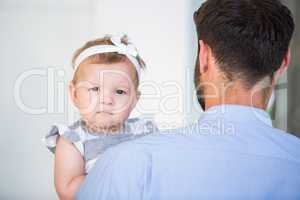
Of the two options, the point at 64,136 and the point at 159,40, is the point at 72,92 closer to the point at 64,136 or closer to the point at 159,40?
the point at 64,136

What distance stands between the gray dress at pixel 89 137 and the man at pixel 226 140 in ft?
1.54

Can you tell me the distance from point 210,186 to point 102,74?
0.62 m

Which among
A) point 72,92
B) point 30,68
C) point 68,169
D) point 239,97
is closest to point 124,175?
point 239,97

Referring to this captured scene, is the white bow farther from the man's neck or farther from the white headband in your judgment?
the man's neck

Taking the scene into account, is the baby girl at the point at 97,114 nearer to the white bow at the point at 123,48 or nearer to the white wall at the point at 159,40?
the white bow at the point at 123,48

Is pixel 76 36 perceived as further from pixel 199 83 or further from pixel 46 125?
pixel 199 83

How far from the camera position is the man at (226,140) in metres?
0.56

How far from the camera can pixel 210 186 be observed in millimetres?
574

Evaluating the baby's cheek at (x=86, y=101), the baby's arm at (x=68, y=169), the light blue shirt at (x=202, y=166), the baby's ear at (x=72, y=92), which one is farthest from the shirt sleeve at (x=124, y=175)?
the baby's ear at (x=72, y=92)

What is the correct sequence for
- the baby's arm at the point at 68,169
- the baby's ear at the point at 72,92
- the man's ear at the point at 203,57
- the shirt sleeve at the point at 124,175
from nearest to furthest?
the shirt sleeve at the point at 124,175, the man's ear at the point at 203,57, the baby's arm at the point at 68,169, the baby's ear at the point at 72,92

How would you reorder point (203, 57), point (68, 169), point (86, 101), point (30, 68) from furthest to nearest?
point (30, 68) → point (86, 101) → point (68, 169) → point (203, 57)

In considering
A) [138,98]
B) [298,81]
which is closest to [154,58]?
[138,98]

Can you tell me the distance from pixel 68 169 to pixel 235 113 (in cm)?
59

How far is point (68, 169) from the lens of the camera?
107 centimetres
